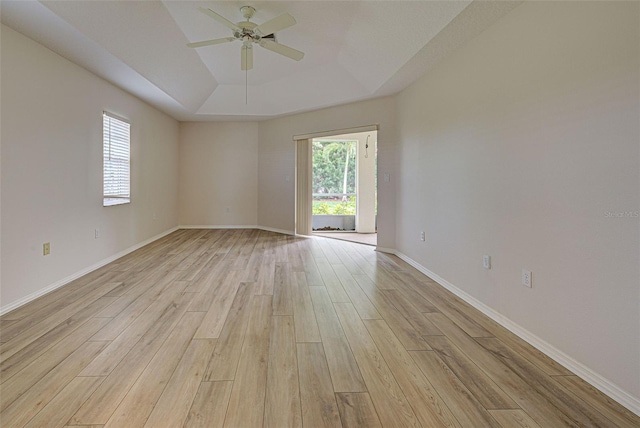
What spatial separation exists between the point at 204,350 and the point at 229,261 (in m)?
2.43

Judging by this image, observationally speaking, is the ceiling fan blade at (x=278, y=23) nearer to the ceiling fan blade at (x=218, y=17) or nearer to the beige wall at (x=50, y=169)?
the ceiling fan blade at (x=218, y=17)

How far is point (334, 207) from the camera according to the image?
7.99 m

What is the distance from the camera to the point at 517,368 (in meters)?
1.95

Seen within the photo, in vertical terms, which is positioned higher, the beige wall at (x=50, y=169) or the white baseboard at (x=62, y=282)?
the beige wall at (x=50, y=169)

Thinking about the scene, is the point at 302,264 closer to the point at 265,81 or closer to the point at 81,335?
the point at 81,335

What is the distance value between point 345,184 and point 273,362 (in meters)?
6.14

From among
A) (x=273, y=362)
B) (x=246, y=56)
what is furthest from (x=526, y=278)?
(x=246, y=56)

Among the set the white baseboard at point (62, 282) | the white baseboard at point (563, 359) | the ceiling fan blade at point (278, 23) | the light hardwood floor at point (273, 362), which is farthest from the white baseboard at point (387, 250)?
the white baseboard at point (62, 282)

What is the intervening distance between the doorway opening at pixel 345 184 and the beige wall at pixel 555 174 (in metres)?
4.06

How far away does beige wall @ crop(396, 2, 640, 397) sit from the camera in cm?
167

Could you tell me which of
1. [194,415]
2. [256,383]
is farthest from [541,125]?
[194,415]

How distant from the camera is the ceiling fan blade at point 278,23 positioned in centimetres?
291

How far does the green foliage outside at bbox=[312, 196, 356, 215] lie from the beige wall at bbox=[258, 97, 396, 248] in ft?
3.97

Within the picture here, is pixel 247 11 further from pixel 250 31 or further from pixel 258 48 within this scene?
pixel 258 48
